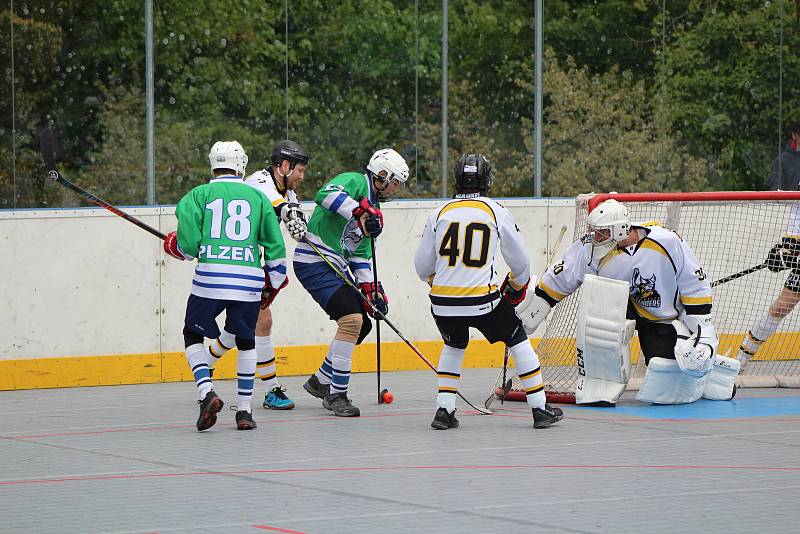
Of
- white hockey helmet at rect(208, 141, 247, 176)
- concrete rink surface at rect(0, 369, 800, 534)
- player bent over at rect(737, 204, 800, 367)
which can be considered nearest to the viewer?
concrete rink surface at rect(0, 369, 800, 534)

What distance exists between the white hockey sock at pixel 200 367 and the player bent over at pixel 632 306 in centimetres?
204

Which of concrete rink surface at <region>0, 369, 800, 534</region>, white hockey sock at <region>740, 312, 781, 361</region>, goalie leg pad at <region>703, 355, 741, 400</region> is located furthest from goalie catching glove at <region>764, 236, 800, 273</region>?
goalie leg pad at <region>703, 355, 741, 400</region>

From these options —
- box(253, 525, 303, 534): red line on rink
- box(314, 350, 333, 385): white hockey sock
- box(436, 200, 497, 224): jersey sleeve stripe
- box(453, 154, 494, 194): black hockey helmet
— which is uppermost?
box(453, 154, 494, 194): black hockey helmet

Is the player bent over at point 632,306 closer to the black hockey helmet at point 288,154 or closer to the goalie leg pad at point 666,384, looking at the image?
the goalie leg pad at point 666,384

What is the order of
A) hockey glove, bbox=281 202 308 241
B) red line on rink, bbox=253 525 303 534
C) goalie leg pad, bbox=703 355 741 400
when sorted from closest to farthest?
red line on rink, bbox=253 525 303 534 → hockey glove, bbox=281 202 308 241 → goalie leg pad, bbox=703 355 741 400

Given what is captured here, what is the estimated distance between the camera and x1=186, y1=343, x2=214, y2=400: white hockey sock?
796 centimetres

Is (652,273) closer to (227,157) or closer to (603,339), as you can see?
(603,339)

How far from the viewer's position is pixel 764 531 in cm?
538

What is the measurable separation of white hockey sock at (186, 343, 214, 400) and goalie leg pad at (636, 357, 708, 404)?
8.65 feet

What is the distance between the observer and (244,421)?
8070 mm

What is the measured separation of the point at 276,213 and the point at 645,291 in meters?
2.19

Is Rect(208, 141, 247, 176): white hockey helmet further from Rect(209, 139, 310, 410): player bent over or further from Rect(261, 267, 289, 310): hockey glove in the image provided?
Rect(261, 267, 289, 310): hockey glove

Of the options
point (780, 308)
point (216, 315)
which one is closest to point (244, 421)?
point (216, 315)

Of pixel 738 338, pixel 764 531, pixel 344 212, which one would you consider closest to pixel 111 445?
pixel 344 212
